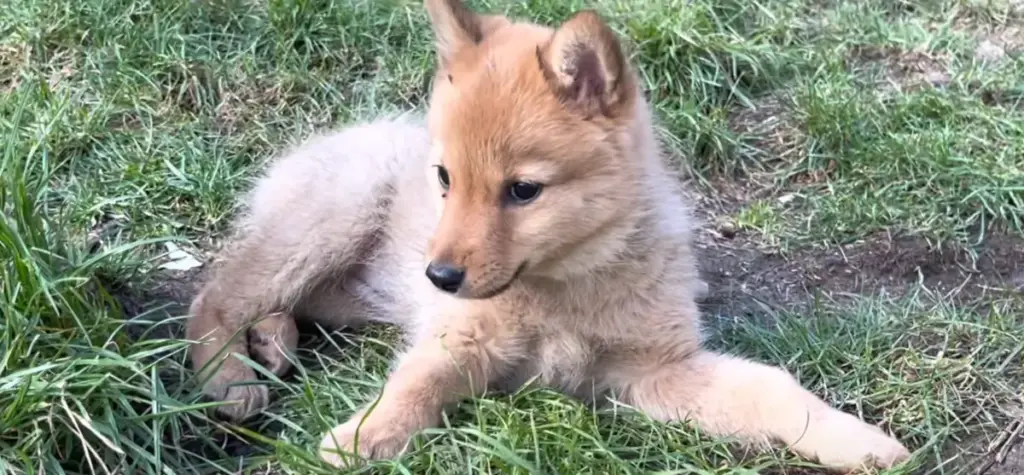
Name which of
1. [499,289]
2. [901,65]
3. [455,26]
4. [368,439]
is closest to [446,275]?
[499,289]

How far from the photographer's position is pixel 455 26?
3062 mm

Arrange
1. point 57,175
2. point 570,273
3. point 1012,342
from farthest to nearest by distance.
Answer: point 57,175
point 1012,342
point 570,273

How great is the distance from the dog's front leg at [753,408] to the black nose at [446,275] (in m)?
0.71

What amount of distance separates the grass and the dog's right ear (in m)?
1.03

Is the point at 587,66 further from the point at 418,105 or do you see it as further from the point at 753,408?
the point at 418,105

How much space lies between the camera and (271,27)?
5031 mm

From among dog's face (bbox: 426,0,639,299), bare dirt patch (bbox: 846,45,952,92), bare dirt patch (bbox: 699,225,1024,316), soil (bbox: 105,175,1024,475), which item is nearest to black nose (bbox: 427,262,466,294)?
dog's face (bbox: 426,0,639,299)

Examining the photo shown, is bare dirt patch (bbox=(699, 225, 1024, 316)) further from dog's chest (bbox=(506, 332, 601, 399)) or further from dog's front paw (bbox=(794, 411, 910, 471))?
dog's front paw (bbox=(794, 411, 910, 471))

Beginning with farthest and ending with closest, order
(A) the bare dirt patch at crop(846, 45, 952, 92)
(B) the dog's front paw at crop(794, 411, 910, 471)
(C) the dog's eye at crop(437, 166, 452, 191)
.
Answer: (A) the bare dirt patch at crop(846, 45, 952, 92), (C) the dog's eye at crop(437, 166, 452, 191), (B) the dog's front paw at crop(794, 411, 910, 471)

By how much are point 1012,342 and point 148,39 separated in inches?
150

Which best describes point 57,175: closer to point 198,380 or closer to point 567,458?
point 198,380

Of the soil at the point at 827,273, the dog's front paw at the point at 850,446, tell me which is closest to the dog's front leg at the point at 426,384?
the dog's front paw at the point at 850,446

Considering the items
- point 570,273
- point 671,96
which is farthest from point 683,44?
point 570,273

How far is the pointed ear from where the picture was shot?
8.89ft
